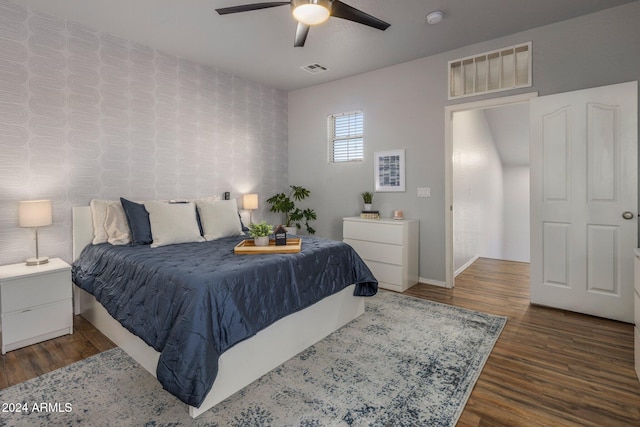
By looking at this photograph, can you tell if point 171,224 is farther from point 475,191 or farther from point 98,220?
point 475,191

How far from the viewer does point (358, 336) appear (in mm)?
2699

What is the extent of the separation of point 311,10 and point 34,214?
2.70m

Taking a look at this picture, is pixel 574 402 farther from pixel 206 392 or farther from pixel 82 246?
pixel 82 246

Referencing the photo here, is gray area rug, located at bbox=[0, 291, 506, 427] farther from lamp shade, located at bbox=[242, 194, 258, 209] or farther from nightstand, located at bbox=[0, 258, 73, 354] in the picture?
lamp shade, located at bbox=[242, 194, 258, 209]

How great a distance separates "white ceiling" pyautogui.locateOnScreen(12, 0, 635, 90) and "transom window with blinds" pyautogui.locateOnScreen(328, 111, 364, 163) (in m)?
0.78

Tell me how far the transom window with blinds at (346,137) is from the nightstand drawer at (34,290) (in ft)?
11.7

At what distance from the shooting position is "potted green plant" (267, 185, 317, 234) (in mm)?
4965

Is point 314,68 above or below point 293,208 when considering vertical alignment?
above

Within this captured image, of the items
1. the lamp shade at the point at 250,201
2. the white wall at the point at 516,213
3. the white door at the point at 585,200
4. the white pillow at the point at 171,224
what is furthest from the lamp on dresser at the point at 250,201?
the white wall at the point at 516,213

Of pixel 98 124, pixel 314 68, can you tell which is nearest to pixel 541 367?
pixel 314 68

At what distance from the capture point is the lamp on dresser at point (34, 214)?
2.67 meters

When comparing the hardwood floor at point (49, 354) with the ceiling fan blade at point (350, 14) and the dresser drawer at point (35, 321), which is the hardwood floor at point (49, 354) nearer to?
the dresser drawer at point (35, 321)

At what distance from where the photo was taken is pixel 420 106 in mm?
4113

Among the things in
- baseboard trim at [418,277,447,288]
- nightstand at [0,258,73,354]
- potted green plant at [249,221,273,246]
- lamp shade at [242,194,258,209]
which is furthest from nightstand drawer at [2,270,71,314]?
baseboard trim at [418,277,447,288]
